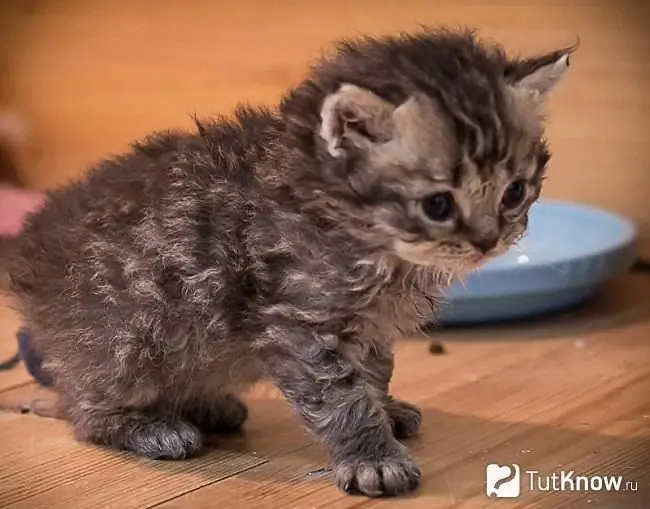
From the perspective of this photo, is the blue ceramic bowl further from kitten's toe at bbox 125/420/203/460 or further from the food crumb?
kitten's toe at bbox 125/420/203/460

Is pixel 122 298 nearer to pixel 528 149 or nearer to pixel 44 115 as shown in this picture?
pixel 528 149

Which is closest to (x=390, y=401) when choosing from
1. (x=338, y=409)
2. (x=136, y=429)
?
(x=338, y=409)

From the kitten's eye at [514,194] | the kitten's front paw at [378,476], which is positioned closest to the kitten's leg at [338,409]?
the kitten's front paw at [378,476]

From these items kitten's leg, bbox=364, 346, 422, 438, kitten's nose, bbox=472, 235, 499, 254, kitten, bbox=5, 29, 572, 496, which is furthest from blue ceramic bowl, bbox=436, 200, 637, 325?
kitten's nose, bbox=472, 235, 499, 254

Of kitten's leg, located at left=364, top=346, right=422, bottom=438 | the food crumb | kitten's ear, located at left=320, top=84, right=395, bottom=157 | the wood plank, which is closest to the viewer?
kitten's ear, located at left=320, top=84, right=395, bottom=157

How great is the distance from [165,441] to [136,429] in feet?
0.15

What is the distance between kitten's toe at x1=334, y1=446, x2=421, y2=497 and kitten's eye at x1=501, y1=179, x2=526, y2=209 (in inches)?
11.8

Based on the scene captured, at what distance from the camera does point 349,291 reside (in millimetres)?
1146

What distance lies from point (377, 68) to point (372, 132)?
0.08 m

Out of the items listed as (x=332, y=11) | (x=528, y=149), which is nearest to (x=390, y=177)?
(x=528, y=149)

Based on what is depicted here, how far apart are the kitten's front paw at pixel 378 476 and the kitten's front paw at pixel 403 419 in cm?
16

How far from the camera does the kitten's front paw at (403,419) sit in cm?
133

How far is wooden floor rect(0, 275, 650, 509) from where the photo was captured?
3.78ft

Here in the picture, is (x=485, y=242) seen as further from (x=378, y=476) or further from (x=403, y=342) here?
(x=403, y=342)
